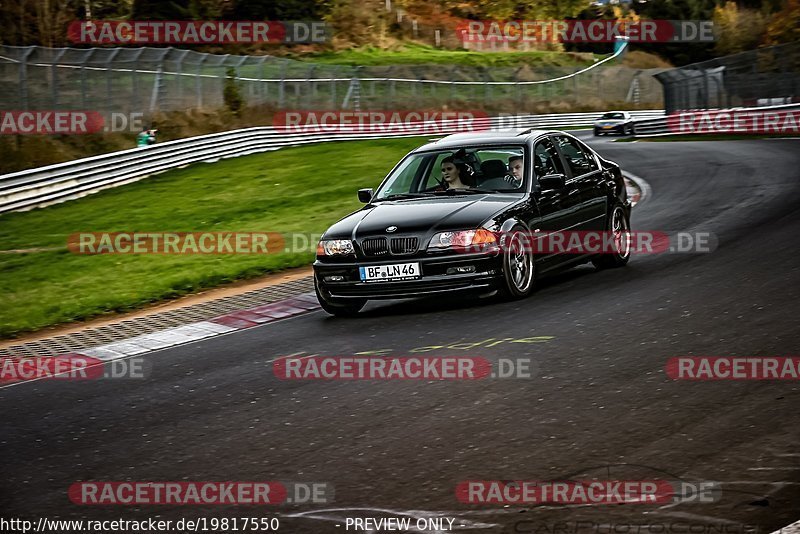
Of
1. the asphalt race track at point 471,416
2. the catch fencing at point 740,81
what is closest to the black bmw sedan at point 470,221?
the asphalt race track at point 471,416

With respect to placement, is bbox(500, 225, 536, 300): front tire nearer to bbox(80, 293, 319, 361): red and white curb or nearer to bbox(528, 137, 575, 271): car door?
bbox(528, 137, 575, 271): car door

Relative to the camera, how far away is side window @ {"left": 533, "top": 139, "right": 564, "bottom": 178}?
1103 cm

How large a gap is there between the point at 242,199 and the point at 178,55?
44.3 feet

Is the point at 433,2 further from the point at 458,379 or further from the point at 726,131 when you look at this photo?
the point at 458,379

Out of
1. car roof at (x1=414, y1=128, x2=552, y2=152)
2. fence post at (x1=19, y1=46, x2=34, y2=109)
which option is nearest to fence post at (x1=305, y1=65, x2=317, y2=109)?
fence post at (x1=19, y1=46, x2=34, y2=109)

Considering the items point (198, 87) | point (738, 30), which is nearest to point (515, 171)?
point (198, 87)

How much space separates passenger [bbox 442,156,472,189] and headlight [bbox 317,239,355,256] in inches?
53.8

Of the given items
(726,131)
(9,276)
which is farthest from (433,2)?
(9,276)

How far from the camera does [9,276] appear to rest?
15750 millimetres

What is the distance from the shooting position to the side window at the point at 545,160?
11.0 m

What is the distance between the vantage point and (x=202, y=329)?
10852 millimetres

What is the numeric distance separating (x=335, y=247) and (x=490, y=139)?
2.03m

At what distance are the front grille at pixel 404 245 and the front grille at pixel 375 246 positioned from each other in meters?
0.08

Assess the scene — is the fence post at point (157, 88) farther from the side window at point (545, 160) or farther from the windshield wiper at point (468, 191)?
Answer: the windshield wiper at point (468, 191)
